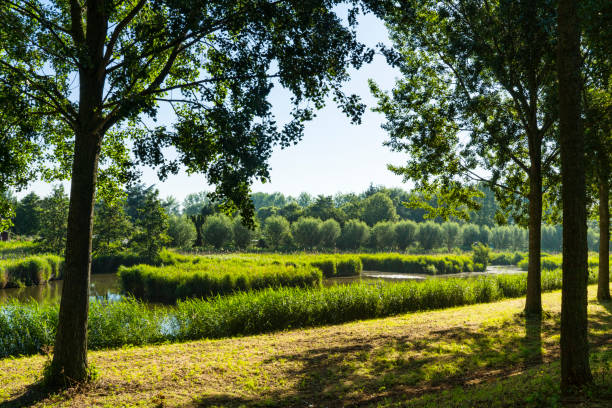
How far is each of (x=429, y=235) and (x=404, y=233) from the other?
6690mm

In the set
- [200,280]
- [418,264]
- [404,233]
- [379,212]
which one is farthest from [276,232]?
[200,280]

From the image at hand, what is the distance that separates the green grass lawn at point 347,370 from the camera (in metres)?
5.93

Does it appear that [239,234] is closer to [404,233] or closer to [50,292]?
[404,233]

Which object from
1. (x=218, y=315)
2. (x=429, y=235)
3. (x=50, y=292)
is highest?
(x=429, y=235)

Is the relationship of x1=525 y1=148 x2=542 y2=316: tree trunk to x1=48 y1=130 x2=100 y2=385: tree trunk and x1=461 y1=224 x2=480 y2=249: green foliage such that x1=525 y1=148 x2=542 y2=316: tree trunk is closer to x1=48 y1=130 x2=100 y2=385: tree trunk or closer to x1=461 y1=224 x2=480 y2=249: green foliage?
x1=48 y1=130 x2=100 y2=385: tree trunk

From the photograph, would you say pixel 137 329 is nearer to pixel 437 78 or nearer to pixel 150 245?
pixel 437 78

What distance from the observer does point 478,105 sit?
1198 centimetres

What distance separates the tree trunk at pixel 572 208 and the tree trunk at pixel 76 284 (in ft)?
23.3

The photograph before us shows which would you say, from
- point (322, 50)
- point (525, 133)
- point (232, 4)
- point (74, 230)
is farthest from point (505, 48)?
point (74, 230)

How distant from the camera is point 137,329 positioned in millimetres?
10703

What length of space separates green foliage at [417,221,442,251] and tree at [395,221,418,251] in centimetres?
367

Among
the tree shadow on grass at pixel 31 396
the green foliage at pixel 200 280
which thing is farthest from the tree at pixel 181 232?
the tree shadow on grass at pixel 31 396

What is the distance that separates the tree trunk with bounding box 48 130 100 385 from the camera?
647 cm

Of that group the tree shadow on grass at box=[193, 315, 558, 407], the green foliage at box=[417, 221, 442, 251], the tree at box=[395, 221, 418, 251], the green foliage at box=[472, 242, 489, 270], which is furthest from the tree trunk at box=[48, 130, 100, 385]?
the green foliage at box=[417, 221, 442, 251]
